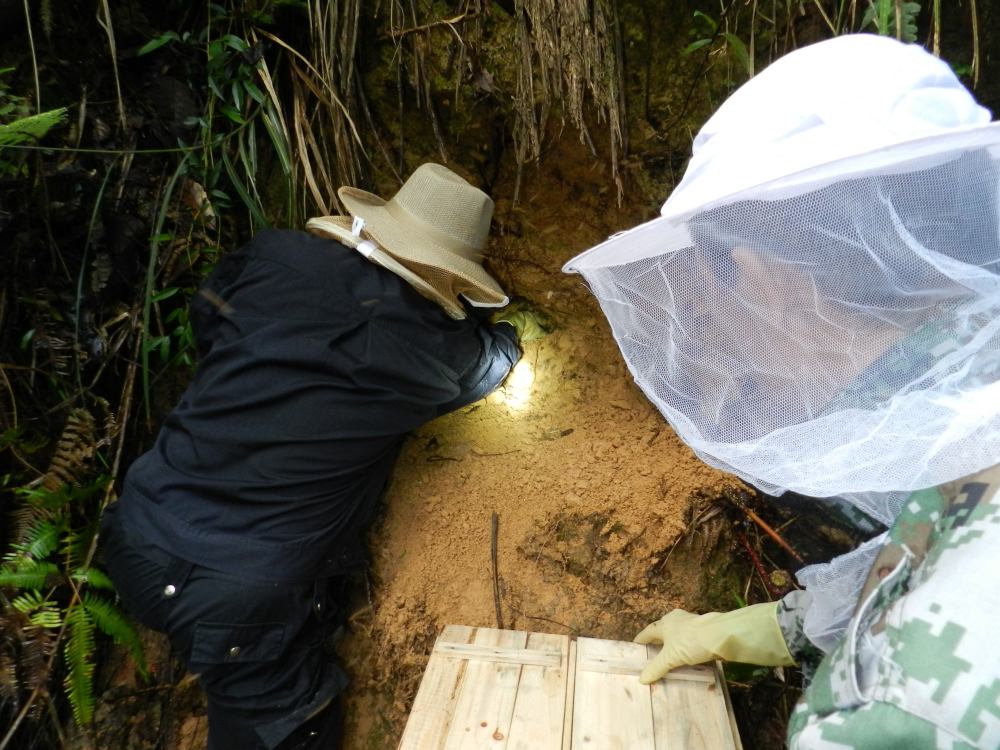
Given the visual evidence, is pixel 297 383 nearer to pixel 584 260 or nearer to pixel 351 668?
pixel 584 260

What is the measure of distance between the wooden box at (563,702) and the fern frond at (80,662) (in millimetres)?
1268

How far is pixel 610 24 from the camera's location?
6.41 feet

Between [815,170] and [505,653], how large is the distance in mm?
1578

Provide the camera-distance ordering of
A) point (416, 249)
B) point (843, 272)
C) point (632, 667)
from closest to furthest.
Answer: point (843, 272) → point (632, 667) → point (416, 249)

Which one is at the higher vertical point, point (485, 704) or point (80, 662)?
point (485, 704)

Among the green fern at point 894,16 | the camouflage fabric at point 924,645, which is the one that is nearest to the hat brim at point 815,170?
the camouflage fabric at point 924,645

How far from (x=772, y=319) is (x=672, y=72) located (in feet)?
4.25

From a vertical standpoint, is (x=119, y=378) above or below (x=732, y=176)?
below

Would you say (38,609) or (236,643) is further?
(38,609)

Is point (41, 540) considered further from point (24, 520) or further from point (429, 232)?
point (429, 232)

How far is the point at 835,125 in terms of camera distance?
883 mm

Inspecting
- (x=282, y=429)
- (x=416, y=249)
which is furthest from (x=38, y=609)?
(x=416, y=249)

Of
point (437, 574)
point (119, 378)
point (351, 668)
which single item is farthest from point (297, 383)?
point (351, 668)

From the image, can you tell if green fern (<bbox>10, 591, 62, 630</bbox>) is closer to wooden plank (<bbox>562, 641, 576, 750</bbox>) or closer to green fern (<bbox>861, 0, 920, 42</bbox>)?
wooden plank (<bbox>562, 641, 576, 750</bbox>)
